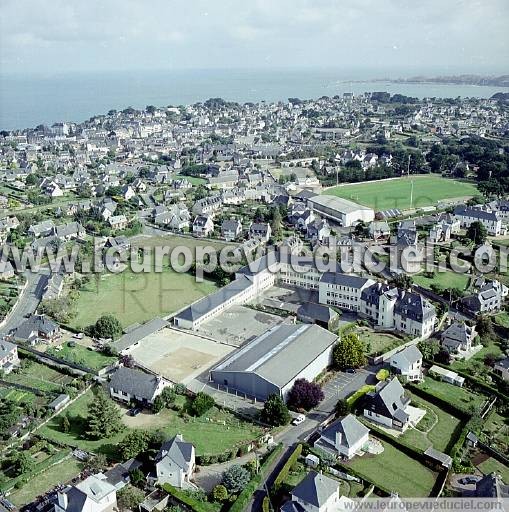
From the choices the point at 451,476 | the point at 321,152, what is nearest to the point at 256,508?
the point at 451,476

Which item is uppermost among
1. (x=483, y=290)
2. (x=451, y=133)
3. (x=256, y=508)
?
(x=451, y=133)

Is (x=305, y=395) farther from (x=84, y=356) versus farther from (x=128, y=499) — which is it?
(x=84, y=356)

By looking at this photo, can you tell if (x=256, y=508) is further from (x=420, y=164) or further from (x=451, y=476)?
(x=420, y=164)

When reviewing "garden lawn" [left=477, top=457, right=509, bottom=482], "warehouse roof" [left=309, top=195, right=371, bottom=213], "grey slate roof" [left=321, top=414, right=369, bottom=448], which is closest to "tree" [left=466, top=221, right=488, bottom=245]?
"warehouse roof" [left=309, top=195, right=371, bottom=213]

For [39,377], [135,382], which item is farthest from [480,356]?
[39,377]

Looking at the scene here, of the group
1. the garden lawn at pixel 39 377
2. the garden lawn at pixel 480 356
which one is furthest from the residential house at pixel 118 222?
the garden lawn at pixel 480 356

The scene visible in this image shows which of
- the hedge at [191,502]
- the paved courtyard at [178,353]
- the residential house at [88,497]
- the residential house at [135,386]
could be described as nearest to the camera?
the residential house at [88,497]

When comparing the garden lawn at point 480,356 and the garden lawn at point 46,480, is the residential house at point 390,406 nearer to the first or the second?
the garden lawn at point 480,356
